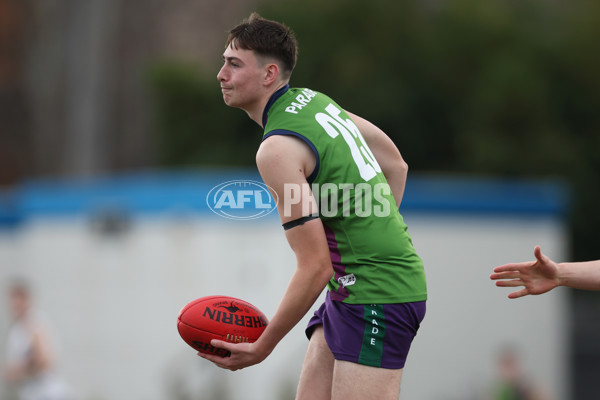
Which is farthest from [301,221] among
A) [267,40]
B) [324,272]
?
[267,40]

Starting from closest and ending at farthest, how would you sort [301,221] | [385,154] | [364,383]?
1. [301,221]
2. [364,383]
3. [385,154]

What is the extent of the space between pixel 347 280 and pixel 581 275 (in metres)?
1.16

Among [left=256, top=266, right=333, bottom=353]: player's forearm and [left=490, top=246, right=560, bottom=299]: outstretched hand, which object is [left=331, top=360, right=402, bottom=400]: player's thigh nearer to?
[left=256, top=266, right=333, bottom=353]: player's forearm

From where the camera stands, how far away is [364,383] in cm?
443

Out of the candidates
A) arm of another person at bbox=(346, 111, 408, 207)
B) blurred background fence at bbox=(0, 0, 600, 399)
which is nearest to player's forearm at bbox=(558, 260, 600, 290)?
arm of another person at bbox=(346, 111, 408, 207)

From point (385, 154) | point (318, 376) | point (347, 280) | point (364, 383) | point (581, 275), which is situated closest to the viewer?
point (364, 383)

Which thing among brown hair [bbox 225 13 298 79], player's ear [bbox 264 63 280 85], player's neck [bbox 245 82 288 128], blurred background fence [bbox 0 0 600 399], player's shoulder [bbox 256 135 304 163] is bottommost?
blurred background fence [bbox 0 0 600 399]

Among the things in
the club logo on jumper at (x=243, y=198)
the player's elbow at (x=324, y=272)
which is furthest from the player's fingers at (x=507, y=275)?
the club logo on jumper at (x=243, y=198)

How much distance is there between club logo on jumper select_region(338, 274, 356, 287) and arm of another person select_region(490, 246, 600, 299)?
688 mm

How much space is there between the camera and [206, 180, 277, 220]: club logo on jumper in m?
4.77

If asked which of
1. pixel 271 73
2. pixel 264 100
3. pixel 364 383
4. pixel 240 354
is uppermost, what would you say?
pixel 271 73

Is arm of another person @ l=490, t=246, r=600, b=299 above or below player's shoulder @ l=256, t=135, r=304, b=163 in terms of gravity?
below

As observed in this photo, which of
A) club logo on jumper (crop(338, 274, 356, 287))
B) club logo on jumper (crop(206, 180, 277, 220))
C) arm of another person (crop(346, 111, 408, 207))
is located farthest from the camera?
arm of another person (crop(346, 111, 408, 207))

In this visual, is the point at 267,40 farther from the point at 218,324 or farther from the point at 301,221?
the point at 218,324
